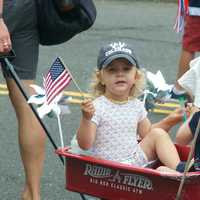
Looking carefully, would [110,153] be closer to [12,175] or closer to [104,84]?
[104,84]

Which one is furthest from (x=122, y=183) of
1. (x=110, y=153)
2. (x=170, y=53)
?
(x=170, y=53)

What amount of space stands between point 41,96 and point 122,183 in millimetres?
542

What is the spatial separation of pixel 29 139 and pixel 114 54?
2.50 ft

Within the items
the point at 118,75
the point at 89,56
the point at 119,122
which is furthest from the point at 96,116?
the point at 89,56

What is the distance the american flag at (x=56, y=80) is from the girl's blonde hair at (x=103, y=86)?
1.14 ft

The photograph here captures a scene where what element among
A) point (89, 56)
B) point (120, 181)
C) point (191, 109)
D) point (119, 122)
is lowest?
point (89, 56)

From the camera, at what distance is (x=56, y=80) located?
3.36m

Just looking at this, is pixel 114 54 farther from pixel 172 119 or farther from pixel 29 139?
pixel 29 139

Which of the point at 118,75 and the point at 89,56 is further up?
the point at 118,75

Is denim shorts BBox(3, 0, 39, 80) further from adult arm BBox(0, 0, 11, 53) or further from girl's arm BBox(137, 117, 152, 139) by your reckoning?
girl's arm BBox(137, 117, 152, 139)

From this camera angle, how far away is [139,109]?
12.5 ft

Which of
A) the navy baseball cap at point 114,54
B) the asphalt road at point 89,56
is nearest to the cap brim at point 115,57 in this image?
the navy baseball cap at point 114,54

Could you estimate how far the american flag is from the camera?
332 centimetres

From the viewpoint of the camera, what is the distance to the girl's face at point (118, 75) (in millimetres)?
3641
